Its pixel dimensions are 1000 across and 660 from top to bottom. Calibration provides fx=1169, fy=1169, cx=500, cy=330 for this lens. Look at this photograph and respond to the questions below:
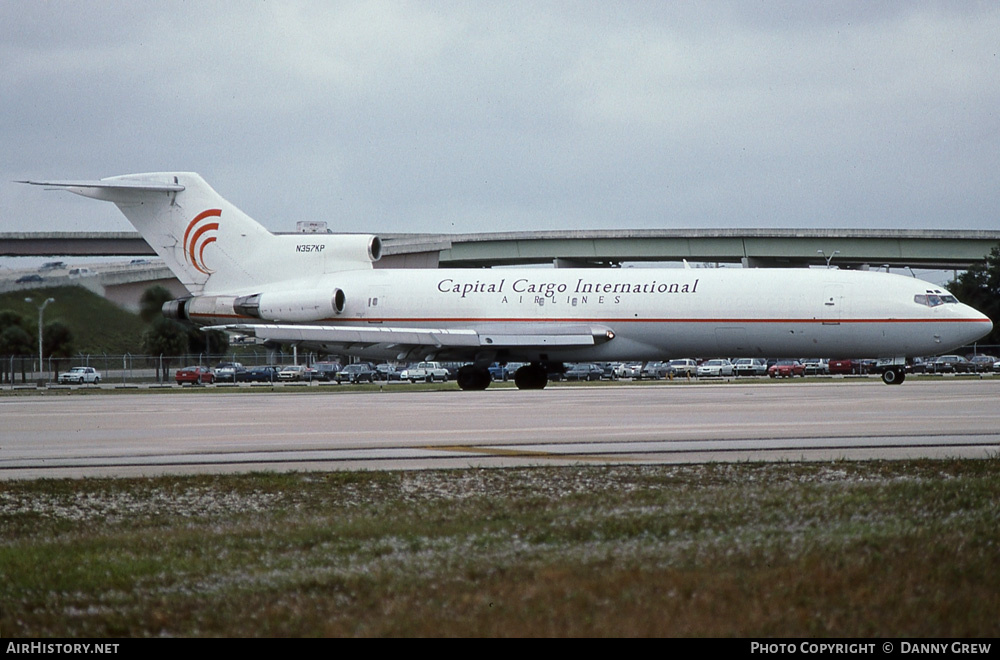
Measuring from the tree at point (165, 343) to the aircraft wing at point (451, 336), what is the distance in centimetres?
2468

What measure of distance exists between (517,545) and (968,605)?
3001 mm

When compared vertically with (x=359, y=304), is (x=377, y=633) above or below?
below

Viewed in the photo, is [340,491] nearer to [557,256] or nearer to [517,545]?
[517,545]

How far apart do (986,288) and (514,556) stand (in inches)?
3330

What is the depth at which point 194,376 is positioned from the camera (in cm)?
6384

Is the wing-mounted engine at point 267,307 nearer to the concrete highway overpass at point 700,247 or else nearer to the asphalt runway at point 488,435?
the asphalt runway at point 488,435

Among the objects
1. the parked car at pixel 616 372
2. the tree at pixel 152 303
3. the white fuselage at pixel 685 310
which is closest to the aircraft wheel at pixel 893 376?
the white fuselage at pixel 685 310

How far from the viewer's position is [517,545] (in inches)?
315

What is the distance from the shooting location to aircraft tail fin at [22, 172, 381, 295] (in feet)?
144

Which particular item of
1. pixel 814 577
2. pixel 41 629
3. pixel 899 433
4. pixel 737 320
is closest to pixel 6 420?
pixel 899 433

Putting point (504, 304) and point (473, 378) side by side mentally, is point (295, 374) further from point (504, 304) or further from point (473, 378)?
point (504, 304)

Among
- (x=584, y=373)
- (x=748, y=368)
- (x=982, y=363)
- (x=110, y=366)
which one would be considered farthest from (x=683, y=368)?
(x=110, y=366)

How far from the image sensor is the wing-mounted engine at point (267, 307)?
41531 millimetres
